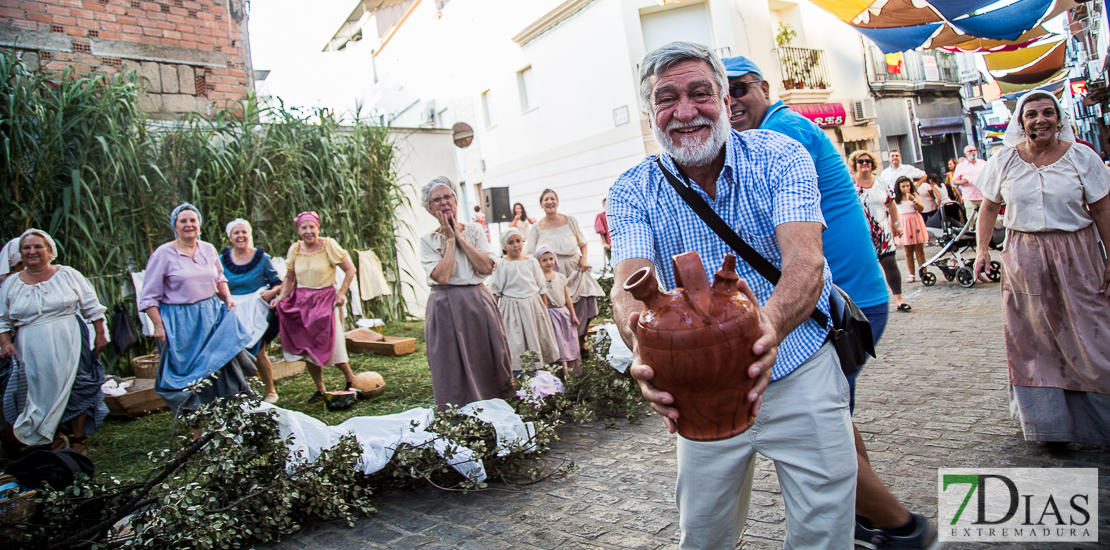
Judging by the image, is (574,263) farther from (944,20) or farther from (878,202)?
(944,20)

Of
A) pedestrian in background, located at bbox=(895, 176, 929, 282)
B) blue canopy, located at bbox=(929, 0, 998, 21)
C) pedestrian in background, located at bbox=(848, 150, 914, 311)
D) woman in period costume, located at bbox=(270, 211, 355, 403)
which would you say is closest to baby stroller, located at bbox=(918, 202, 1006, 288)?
pedestrian in background, located at bbox=(895, 176, 929, 282)

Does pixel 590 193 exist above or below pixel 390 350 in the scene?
above

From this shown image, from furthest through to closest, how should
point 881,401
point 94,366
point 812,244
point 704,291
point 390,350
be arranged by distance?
point 390,350 < point 94,366 < point 881,401 < point 812,244 < point 704,291

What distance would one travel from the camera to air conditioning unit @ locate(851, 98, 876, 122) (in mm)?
19898

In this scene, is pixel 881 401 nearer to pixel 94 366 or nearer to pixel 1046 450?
pixel 1046 450

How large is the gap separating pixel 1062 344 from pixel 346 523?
3737 mm

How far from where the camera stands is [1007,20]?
880cm

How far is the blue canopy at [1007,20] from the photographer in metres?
8.47

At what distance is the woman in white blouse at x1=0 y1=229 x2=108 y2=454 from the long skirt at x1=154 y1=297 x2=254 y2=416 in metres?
0.71

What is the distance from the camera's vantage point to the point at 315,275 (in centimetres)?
633

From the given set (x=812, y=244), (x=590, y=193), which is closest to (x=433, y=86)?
(x=590, y=193)

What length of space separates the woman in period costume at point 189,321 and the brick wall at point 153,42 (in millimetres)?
4700

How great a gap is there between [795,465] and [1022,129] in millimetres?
3008

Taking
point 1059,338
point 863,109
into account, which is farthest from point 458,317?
point 863,109
